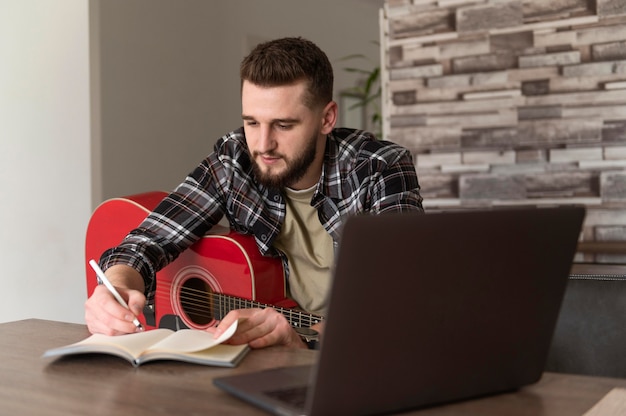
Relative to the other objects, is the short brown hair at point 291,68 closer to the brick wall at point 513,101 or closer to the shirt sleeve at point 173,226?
the shirt sleeve at point 173,226

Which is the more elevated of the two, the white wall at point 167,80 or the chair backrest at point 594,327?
the white wall at point 167,80

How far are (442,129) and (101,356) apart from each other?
2.07m

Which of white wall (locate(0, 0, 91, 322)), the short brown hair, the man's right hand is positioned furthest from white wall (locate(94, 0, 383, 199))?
the man's right hand

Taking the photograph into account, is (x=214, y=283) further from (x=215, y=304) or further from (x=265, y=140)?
(x=265, y=140)

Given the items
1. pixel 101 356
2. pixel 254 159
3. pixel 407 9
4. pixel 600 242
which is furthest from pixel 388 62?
pixel 101 356

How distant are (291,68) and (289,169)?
252 mm

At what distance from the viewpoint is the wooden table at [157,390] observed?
0.94 metres

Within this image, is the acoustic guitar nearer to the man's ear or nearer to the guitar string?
the guitar string

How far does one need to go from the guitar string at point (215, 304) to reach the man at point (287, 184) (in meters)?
0.09

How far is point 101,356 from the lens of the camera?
123cm

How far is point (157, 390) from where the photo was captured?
102 cm

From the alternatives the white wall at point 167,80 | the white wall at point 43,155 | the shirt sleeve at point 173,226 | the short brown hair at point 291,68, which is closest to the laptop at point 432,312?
the shirt sleeve at point 173,226

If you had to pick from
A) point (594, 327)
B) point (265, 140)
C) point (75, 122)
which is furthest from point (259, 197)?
point (75, 122)

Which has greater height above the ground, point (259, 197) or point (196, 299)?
point (259, 197)
